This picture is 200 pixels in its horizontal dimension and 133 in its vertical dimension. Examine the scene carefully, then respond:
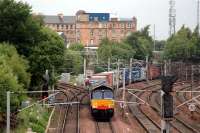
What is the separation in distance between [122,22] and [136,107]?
129m

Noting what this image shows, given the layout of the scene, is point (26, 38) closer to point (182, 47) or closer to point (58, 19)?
point (182, 47)

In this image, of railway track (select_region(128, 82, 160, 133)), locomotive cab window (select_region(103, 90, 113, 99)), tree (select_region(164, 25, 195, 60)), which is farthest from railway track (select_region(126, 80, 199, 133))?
tree (select_region(164, 25, 195, 60))

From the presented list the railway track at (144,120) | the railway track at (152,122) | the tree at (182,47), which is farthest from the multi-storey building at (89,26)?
the railway track at (144,120)

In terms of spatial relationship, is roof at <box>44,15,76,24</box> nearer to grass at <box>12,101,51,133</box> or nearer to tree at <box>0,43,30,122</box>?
grass at <box>12,101,51,133</box>

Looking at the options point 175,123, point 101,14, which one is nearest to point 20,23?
point 175,123

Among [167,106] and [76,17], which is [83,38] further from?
[167,106]

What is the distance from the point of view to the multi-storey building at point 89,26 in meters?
182

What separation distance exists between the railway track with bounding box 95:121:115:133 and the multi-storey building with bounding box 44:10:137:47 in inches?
5256

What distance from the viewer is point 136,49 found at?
137 m

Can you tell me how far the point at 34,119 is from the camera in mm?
42562

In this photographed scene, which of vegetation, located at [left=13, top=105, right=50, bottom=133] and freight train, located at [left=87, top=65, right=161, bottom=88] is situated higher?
freight train, located at [left=87, top=65, right=161, bottom=88]

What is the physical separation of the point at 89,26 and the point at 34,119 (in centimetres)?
14104

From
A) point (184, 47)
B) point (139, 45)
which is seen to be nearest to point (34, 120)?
point (184, 47)

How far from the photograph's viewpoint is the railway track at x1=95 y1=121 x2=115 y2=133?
142 feet
